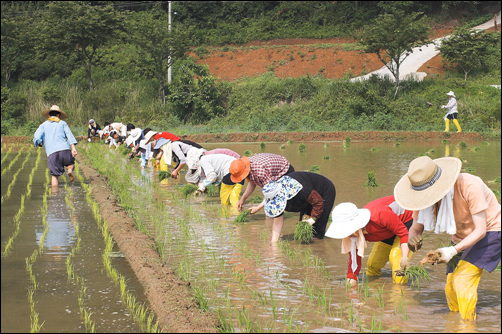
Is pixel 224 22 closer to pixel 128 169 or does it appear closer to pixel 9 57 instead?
pixel 9 57

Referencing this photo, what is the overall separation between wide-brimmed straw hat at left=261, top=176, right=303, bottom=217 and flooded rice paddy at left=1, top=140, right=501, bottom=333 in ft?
1.38

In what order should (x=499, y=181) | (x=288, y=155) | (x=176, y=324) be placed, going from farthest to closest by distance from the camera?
(x=288, y=155) < (x=499, y=181) < (x=176, y=324)

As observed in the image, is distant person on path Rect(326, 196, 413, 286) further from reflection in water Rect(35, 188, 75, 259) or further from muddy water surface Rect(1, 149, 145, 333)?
reflection in water Rect(35, 188, 75, 259)

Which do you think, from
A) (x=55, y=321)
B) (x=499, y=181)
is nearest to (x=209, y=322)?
(x=55, y=321)

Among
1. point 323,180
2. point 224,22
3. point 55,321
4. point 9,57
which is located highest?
point 224,22

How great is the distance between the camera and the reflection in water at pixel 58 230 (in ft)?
21.0

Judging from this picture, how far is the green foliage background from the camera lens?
2508 centimetres

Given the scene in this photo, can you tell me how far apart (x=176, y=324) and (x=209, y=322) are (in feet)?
0.71

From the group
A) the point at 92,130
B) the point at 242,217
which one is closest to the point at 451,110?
the point at 92,130

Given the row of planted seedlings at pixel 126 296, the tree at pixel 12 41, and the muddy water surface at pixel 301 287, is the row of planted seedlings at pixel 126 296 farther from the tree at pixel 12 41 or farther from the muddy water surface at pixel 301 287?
the tree at pixel 12 41

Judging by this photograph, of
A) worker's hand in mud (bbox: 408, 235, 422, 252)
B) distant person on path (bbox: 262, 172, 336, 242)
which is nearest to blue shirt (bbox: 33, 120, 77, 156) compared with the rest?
distant person on path (bbox: 262, 172, 336, 242)

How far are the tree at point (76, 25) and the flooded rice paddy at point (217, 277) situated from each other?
22.1 m

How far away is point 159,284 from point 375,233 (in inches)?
69.5

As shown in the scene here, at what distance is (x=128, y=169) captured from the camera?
14.3 meters
